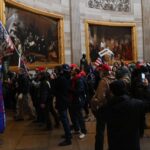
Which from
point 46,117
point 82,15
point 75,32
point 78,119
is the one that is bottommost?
point 46,117

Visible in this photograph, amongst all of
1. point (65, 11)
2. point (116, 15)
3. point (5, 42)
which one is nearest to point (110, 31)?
point (116, 15)

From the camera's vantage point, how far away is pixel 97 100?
21.7 feet

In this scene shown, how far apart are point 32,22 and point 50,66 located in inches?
91.9

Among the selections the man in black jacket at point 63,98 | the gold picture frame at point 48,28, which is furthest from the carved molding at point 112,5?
the man in black jacket at point 63,98

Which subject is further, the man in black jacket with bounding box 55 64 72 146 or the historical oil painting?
the historical oil painting

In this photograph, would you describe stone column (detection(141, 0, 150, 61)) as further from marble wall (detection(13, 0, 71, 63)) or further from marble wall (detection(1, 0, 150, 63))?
marble wall (detection(13, 0, 71, 63))

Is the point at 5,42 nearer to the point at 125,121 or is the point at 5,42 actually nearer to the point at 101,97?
the point at 101,97

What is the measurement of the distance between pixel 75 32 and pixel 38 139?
43.9 feet

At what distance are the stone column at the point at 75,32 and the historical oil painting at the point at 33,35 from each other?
1.52 metres

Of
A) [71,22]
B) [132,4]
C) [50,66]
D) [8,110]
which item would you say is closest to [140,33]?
[132,4]

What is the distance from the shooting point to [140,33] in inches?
1013

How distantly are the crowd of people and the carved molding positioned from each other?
639cm

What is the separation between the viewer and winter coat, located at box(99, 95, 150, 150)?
183 inches

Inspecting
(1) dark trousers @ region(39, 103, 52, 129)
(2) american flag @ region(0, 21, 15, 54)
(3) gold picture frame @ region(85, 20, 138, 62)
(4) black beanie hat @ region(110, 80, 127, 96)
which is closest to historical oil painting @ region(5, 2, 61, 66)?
(3) gold picture frame @ region(85, 20, 138, 62)
